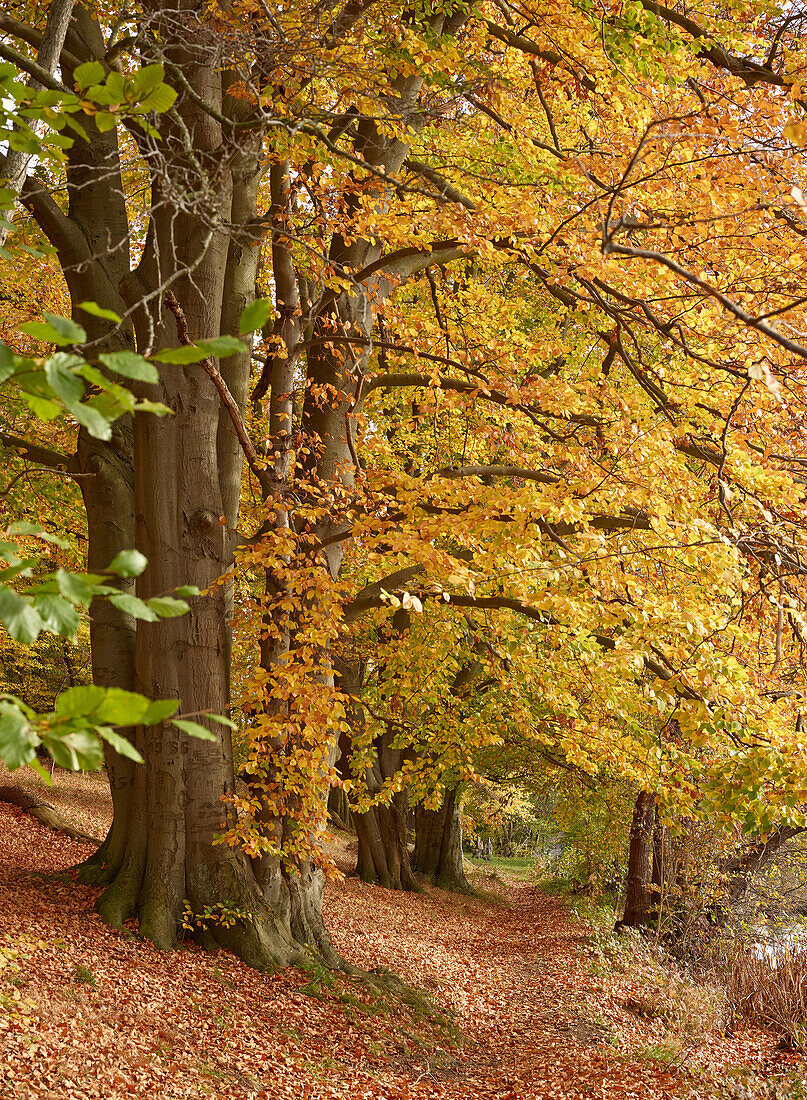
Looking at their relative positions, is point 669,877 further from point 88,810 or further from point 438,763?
point 88,810

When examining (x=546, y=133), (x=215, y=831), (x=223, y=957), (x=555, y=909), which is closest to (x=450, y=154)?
(x=546, y=133)

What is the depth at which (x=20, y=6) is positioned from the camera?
29.3ft

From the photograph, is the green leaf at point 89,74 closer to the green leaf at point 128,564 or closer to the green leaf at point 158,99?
the green leaf at point 158,99

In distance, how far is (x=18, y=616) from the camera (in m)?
1.26

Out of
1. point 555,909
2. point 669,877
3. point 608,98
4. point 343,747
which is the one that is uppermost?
point 608,98

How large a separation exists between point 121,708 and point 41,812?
480 inches

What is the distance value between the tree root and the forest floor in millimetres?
266

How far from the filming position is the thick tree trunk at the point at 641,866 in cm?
1298

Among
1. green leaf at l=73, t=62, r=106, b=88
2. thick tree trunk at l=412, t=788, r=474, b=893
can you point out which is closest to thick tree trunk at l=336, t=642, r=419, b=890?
thick tree trunk at l=412, t=788, r=474, b=893

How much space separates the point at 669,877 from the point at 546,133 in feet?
34.6

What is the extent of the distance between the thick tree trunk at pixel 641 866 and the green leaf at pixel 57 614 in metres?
12.9

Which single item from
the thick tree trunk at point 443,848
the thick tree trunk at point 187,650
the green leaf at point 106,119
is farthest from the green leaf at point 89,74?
the thick tree trunk at point 443,848

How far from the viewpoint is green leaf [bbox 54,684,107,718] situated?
129cm

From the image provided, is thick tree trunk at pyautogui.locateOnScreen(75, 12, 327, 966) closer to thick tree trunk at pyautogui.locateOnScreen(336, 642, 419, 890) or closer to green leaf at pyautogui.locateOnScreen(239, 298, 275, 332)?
green leaf at pyautogui.locateOnScreen(239, 298, 275, 332)
